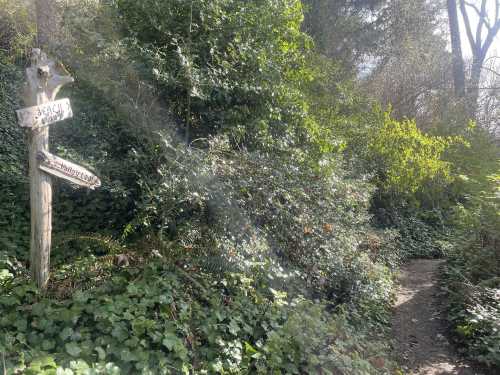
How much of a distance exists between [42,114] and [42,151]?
294mm

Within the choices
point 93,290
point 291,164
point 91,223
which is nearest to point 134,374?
point 93,290

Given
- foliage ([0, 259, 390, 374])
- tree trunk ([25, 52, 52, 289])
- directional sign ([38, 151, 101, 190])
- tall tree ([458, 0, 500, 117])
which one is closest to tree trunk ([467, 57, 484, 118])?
tall tree ([458, 0, 500, 117])

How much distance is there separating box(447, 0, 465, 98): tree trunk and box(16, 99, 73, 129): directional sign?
48.8ft

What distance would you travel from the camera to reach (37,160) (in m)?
3.46

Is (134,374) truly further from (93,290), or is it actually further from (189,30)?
(189,30)

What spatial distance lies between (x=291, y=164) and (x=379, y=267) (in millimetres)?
2690

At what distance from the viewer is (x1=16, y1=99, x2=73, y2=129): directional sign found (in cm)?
332

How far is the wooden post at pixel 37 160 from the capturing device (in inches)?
136

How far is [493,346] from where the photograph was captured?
5.09m

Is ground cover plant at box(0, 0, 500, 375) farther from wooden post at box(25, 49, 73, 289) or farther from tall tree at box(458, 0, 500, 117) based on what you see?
tall tree at box(458, 0, 500, 117)

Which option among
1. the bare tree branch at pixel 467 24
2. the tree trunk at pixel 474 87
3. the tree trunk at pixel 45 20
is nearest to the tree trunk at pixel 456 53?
the tree trunk at pixel 474 87

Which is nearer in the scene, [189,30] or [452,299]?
[189,30]

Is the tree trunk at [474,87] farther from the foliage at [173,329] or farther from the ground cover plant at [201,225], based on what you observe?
the foliage at [173,329]

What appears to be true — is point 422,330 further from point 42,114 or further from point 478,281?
point 42,114
